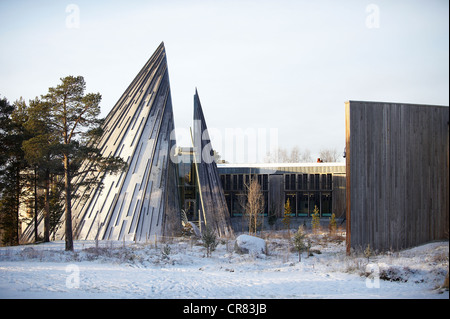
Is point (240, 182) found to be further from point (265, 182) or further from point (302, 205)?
point (302, 205)

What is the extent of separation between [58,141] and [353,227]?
12155 millimetres

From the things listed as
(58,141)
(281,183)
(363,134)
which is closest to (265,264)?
(363,134)

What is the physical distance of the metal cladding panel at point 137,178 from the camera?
1956 centimetres

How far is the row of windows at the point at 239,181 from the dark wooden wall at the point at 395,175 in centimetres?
1681

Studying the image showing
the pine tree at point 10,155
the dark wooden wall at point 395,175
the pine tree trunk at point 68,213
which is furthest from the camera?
the pine tree at point 10,155

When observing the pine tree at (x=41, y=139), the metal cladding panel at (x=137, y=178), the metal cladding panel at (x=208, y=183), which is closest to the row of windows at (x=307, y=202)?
the metal cladding panel at (x=208, y=183)

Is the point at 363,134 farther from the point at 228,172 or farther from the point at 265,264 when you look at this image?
the point at 228,172

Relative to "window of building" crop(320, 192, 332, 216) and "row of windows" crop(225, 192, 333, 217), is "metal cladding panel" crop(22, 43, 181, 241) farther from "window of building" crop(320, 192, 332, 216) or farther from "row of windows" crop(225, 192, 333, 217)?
"window of building" crop(320, 192, 332, 216)

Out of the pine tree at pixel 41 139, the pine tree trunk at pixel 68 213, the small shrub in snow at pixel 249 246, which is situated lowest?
the small shrub in snow at pixel 249 246

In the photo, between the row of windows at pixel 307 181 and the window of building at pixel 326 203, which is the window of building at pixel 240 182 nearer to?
the row of windows at pixel 307 181

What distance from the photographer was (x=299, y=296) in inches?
356

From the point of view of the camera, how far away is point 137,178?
68.6 feet

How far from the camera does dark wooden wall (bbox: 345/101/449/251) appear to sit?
46.2 feet

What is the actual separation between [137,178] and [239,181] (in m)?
12.4
